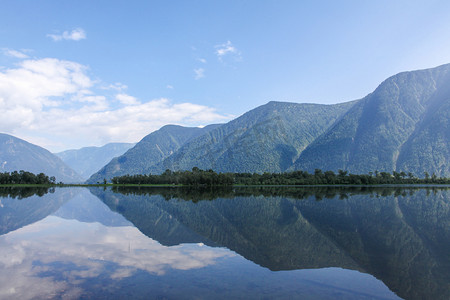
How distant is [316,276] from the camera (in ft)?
43.9

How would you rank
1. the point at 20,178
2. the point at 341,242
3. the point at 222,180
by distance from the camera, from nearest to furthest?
the point at 341,242
the point at 222,180
the point at 20,178

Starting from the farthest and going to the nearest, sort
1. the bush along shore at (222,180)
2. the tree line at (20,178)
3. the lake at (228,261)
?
the tree line at (20,178) < the bush along shore at (222,180) < the lake at (228,261)

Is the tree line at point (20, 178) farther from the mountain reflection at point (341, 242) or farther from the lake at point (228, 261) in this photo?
the mountain reflection at point (341, 242)

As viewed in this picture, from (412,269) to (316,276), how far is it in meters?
5.05

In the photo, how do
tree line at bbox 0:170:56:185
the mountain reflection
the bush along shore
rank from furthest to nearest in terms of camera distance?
1. tree line at bbox 0:170:56:185
2. the bush along shore
3. the mountain reflection

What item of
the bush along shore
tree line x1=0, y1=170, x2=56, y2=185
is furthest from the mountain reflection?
tree line x1=0, y1=170, x2=56, y2=185

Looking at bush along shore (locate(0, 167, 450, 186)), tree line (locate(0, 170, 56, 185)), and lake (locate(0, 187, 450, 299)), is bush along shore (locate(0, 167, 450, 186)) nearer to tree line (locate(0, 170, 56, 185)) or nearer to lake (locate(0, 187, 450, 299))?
tree line (locate(0, 170, 56, 185))

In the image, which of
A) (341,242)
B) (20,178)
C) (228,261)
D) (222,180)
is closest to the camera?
(228,261)

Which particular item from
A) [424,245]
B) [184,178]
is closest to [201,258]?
[424,245]

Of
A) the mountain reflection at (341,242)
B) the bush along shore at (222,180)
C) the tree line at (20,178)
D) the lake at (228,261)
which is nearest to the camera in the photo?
the lake at (228,261)

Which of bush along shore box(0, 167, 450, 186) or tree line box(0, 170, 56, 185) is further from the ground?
tree line box(0, 170, 56, 185)

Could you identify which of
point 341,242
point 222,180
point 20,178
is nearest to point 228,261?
point 341,242

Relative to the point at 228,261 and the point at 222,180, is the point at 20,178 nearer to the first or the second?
the point at 222,180

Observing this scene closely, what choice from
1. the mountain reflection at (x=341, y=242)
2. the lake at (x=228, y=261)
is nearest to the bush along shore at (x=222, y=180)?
the mountain reflection at (x=341, y=242)
